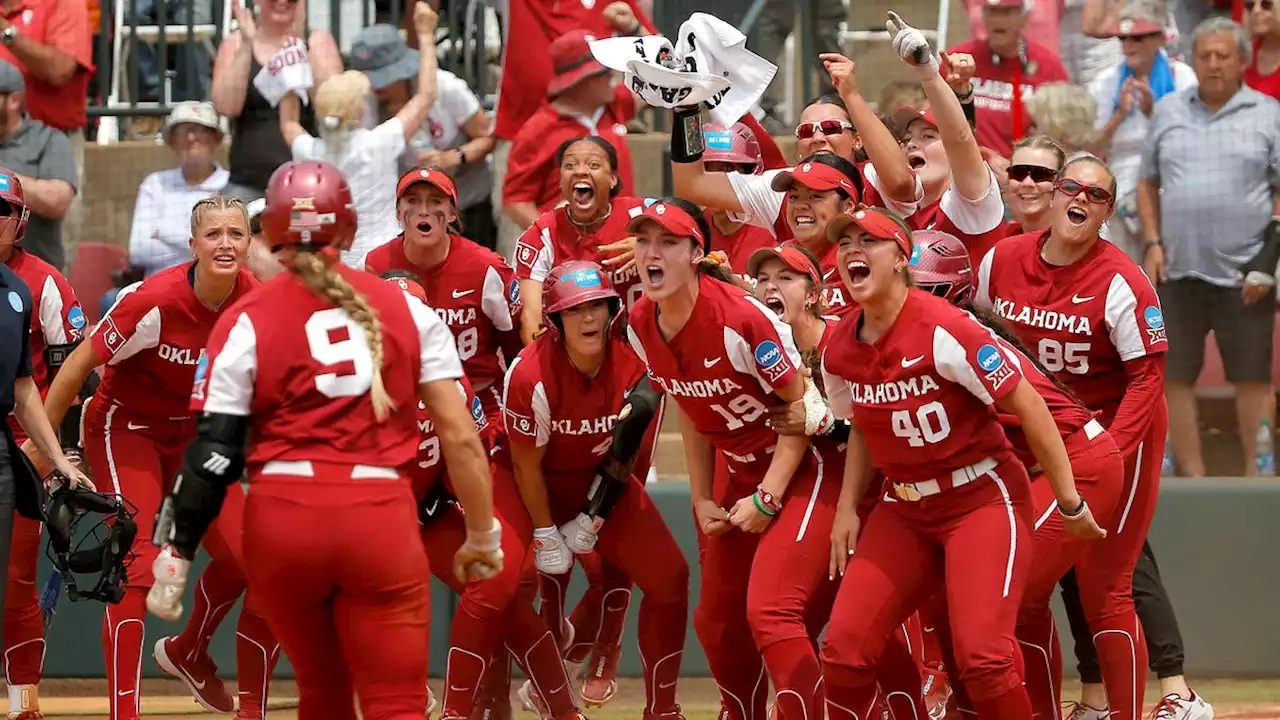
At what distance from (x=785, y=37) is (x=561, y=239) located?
7.61ft

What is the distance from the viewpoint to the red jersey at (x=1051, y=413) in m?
6.29

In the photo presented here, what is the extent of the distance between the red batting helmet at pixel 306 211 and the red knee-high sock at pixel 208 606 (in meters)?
3.08

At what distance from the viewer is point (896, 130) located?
779 centimetres

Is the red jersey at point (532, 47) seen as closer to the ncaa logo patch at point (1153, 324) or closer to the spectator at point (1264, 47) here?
the spectator at point (1264, 47)

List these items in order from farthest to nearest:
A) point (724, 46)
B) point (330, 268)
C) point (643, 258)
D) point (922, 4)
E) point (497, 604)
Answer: point (922, 4), point (724, 46), point (497, 604), point (643, 258), point (330, 268)

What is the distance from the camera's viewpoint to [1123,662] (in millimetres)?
6594

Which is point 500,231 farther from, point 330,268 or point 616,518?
point 330,268

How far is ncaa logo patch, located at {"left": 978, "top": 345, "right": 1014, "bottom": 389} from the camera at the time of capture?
5684mm

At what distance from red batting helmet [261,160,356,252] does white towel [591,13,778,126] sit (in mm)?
2182

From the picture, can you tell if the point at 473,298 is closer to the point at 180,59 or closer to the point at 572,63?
the point at 572,63

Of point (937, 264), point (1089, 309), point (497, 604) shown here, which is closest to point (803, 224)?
point (937, 264)

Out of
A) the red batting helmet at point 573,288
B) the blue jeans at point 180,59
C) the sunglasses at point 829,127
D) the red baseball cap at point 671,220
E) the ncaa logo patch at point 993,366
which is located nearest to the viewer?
the ncaa logo patch at point 993,366

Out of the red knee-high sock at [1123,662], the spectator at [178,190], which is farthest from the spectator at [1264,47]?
the spectator at [178,190]

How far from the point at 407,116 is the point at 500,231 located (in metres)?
0.74
